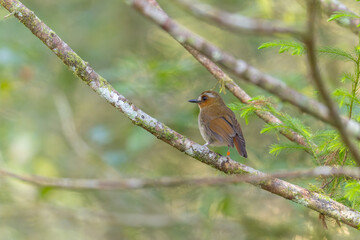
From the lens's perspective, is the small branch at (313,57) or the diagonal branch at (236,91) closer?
the small branch at (313,57)

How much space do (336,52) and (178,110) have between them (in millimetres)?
3158

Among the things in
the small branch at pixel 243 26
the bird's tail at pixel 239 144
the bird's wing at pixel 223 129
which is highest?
the bird's wing at pixel 223 129

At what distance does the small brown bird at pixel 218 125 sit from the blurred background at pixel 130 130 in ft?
1.56

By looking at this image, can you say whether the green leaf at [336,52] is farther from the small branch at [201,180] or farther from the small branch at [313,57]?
the small branch at [313,57]

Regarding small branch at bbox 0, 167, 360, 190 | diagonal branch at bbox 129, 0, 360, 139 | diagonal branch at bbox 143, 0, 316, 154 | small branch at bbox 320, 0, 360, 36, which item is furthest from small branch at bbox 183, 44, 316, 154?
diagonal branch at bbox 129, 0, 360, 139

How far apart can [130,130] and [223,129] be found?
2.11m

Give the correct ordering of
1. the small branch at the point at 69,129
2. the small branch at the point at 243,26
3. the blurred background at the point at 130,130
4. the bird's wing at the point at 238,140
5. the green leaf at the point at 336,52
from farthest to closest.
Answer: the small branch at the point at 69,129, the blurred background at the point at 130,130, the bird's wing at the point at 238,140, the green leaf at the point at 336,52, the small branch at the point at 243,26

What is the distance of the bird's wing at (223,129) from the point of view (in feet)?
13.9

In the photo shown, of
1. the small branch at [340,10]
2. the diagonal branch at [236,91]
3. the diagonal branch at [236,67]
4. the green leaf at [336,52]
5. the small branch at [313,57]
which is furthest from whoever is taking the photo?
the small branch at [340,10]

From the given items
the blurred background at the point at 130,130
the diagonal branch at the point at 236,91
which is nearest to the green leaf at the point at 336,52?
the diagonal branch at the point at 236,91

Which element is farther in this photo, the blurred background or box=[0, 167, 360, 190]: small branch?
the blurred background

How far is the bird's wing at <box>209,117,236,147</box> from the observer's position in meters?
4.24

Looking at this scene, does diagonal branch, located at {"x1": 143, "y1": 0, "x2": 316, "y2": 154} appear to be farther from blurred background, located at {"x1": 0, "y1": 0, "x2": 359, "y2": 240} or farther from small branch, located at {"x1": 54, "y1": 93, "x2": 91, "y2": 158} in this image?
small branch, located at {"x1": 54, "y1": 93, "x2": 91, "y2": 158}

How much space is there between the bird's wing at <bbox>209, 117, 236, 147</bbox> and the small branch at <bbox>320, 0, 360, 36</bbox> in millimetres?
1261
